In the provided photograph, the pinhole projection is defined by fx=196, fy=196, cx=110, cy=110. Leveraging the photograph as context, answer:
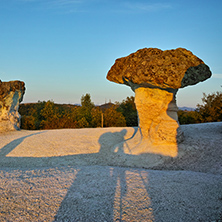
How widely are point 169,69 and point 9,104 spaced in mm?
11761

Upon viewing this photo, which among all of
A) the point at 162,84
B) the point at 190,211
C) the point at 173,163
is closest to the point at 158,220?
the point at 190,211

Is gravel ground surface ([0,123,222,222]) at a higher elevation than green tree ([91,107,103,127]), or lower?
lower

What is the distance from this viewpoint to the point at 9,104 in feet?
46.3

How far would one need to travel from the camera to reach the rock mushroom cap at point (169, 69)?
7152 mm

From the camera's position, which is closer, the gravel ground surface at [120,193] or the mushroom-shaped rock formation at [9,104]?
the gravel ground surface at [120,193]

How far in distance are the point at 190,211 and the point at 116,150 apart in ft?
19.6

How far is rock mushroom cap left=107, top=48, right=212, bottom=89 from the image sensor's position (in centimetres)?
715

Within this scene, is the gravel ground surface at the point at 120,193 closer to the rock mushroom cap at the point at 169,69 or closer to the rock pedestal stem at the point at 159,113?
the rock pedestal stem at the point at 159,113

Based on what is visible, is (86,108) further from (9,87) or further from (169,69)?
(169,69)

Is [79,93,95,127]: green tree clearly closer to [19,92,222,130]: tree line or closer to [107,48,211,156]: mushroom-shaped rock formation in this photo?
[19,92,222,130]: tree line

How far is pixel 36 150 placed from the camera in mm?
9430

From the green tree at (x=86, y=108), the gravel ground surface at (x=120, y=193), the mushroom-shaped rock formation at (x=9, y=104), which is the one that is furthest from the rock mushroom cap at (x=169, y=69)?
the green tree at (x=86, y=108)

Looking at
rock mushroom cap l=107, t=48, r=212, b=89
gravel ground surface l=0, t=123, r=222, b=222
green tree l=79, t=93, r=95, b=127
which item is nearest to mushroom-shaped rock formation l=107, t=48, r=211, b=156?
rock mushroom cap l=107, t=48, r=212, b=89

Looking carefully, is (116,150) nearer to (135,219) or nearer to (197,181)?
(197,181)
